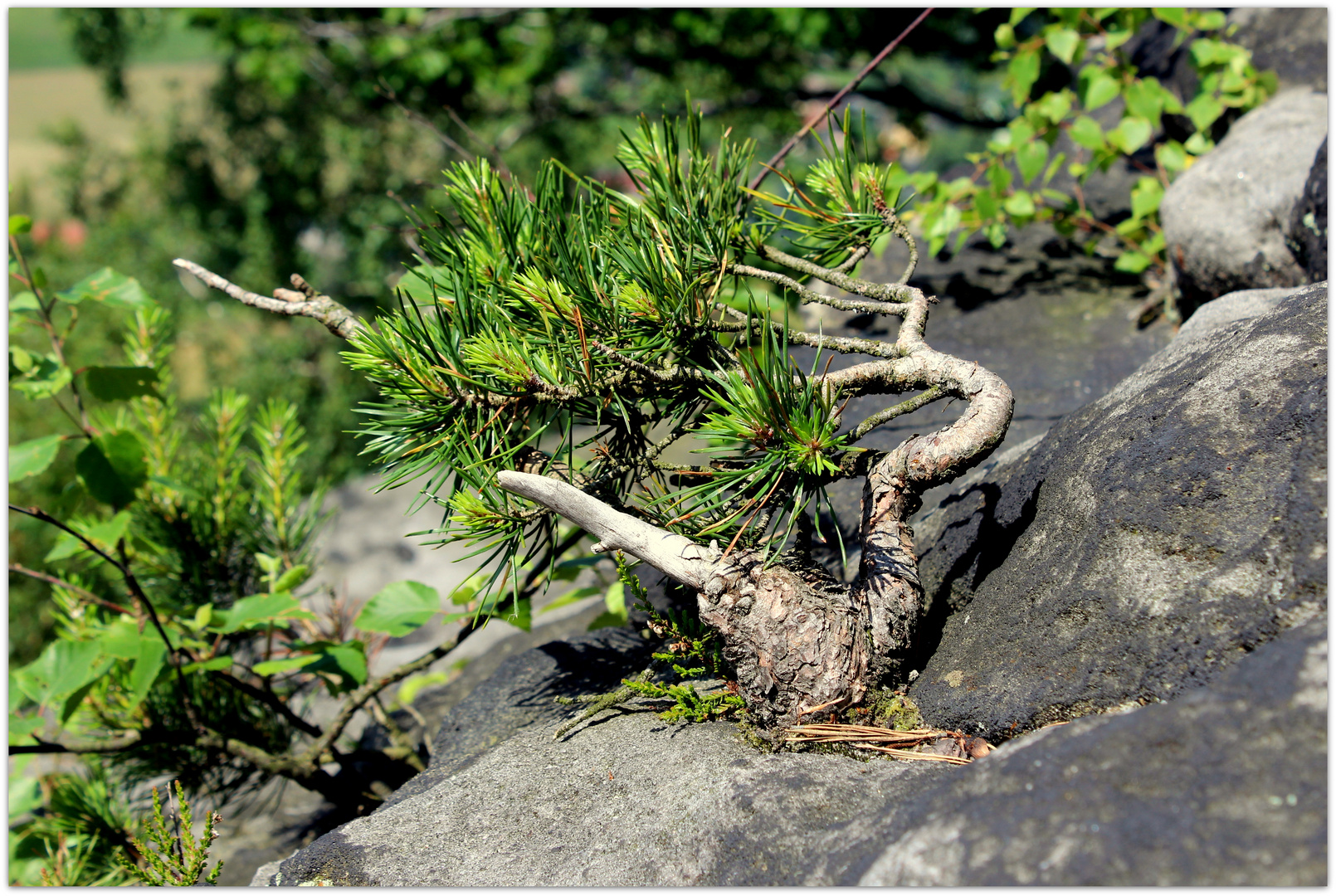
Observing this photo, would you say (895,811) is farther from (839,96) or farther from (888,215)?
(839,96)

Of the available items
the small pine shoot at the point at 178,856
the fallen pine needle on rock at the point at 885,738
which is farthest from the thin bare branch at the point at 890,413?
the small pine shoot at the point at 178,856

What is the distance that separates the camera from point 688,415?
1357mm

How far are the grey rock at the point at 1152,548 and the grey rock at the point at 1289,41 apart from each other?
1.93m

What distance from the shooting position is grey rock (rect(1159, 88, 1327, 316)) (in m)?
1.99

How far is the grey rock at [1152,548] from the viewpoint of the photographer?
977 mm

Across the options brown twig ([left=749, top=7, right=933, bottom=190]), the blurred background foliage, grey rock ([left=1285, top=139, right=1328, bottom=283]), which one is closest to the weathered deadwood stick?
brown twig ([left=749, top=7, right=933, bottom=190])

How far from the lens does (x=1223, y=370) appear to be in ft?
3.97

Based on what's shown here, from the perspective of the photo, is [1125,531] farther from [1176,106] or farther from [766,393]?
[1176,106]

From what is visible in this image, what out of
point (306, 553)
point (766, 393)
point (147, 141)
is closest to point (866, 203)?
point (766, 393)

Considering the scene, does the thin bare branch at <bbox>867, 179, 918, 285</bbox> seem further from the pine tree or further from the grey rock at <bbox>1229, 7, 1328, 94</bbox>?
the grey rock at <bbox>1229, 7, 1328, 94</bbox>

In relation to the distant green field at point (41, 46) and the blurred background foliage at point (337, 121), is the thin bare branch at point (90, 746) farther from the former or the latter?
the distant green field at point (41, 46)

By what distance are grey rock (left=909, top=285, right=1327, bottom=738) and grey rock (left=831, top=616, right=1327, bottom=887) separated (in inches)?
4.7

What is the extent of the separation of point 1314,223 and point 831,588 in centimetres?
145

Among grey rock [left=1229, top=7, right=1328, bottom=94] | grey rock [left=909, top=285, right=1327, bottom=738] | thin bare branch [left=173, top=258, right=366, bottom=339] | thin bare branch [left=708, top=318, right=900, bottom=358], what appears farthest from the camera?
grey rock [left=1229, top=7, right=1328, bottom=94]
